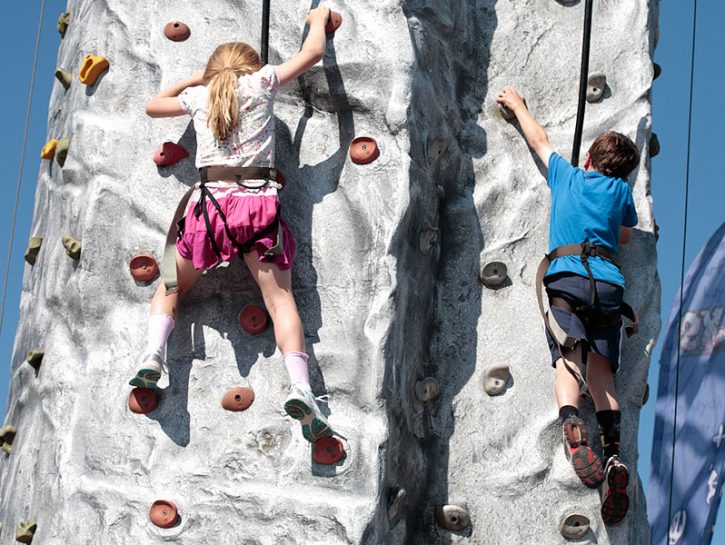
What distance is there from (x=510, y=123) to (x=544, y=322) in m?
1.06

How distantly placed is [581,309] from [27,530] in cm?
244

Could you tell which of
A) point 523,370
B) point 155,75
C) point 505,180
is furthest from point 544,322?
point 155,75

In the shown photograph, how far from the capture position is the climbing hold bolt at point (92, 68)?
6914mm

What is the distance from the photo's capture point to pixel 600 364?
259 inches

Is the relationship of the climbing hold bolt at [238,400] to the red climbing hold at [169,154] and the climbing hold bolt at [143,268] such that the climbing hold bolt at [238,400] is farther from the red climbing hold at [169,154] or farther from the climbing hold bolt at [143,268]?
the red climbing hold at [169,154]

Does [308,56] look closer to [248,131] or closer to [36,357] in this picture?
[248,131]

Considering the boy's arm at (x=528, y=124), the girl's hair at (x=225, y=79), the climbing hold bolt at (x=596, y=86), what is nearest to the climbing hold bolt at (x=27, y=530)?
the girl's hair at (x=225, y=79)

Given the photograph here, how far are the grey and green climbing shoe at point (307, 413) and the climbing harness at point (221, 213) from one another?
1.93 feet

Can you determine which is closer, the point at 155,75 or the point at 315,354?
the point at 315,354

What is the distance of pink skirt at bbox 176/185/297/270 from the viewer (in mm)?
6211

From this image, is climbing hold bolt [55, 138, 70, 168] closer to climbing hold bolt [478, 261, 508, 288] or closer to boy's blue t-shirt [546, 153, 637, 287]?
climbing hold bolt [478, 261, 508, 288]

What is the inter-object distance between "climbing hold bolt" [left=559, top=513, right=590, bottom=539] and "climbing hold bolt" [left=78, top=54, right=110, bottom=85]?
9.16ft

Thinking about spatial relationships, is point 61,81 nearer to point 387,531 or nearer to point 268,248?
point 268,248

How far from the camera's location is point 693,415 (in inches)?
351
